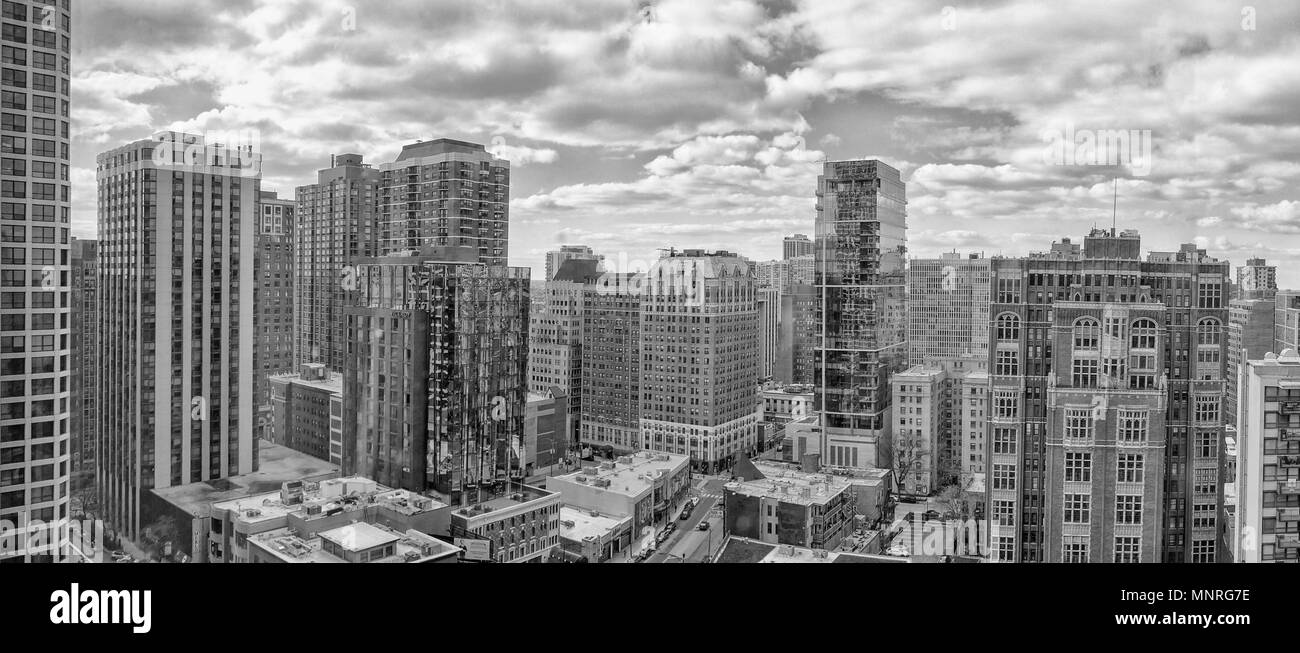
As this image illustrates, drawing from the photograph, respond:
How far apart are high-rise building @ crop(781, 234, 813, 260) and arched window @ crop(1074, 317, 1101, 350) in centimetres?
788

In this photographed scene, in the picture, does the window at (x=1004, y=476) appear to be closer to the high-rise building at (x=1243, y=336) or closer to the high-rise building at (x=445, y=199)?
the high-rise building at (x=1243, y=336)

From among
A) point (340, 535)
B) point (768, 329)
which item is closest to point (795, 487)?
point (340, 535)

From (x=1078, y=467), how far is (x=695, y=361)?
7.52 meters

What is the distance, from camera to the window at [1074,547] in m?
7.57

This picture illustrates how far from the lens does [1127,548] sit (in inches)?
296

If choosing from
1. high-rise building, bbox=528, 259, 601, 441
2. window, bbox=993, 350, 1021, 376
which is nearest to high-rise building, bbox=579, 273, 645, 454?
high-rise building, bbox=528, 259, 601, 441

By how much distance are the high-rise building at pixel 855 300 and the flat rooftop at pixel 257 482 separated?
872 centimetres

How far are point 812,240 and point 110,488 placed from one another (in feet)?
38.6

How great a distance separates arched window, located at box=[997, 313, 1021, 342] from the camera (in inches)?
339

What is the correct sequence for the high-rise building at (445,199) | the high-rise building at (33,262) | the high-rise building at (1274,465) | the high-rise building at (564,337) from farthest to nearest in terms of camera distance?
the high-rise building at (564,337), the high-rise building at (445,199), the high-rise building at (1274,465), the high-rise building at (33,262)

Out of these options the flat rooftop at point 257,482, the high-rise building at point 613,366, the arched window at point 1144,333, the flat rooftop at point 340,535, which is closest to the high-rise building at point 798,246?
the high-rise building at point 613,366

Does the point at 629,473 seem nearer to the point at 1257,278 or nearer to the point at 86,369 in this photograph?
the point at 86,369
